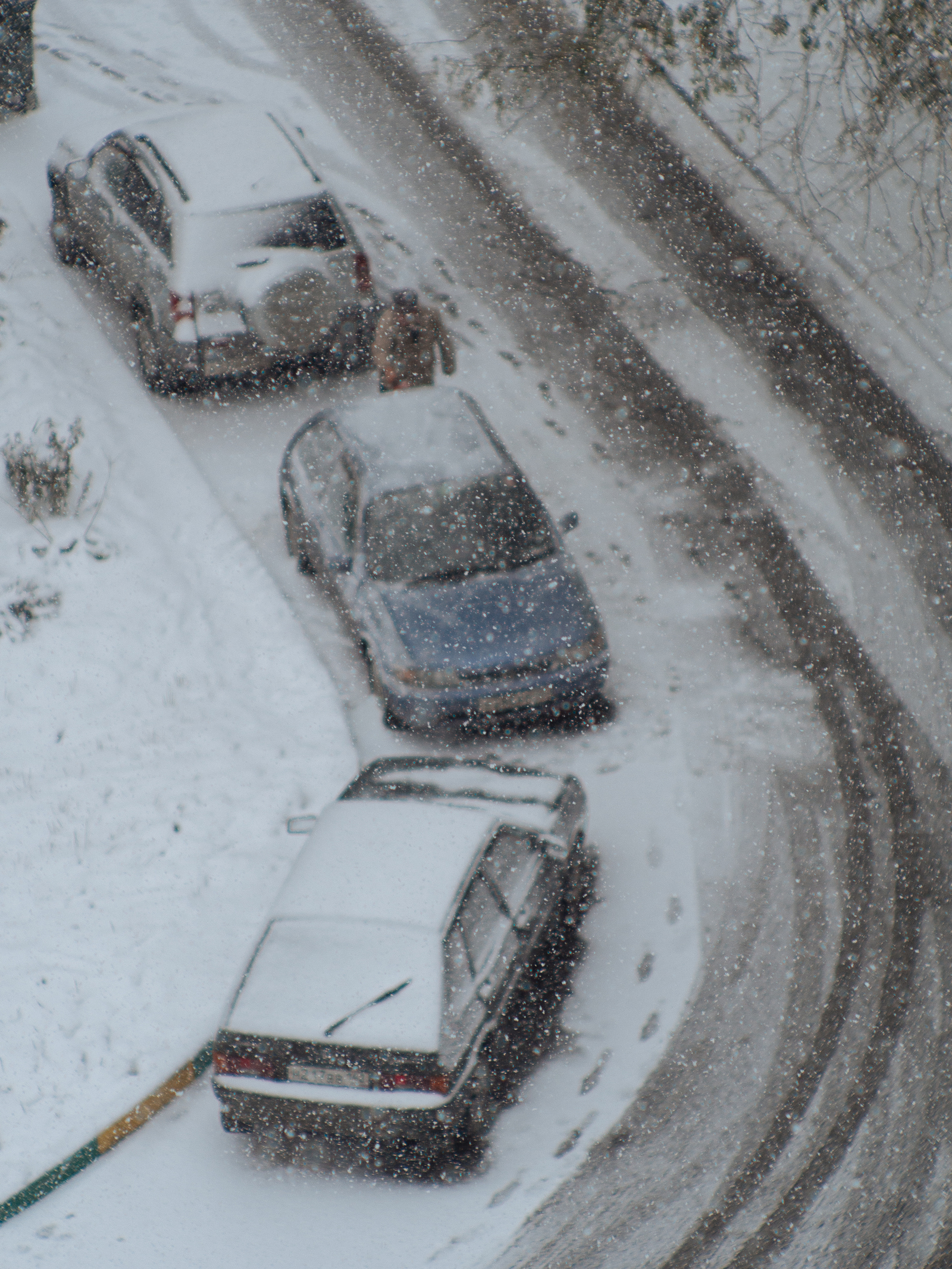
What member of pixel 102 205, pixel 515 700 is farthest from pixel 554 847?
pixel 102 205

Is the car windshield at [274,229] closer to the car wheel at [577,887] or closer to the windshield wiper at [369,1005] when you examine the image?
the car wheel at [577,887]

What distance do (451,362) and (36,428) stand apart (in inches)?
138

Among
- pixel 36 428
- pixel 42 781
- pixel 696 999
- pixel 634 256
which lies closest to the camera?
pixel 696 999

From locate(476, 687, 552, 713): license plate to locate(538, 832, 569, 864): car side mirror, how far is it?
5.33 feet

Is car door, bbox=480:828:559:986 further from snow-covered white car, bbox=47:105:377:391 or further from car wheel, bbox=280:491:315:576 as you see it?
snow-covered white car, bbox=47:105:377:391

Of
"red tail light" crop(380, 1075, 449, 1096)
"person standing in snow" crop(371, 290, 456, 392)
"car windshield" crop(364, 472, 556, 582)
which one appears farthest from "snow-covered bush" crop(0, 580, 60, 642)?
"red tail light" crop(380, 1075, 449, 1096)

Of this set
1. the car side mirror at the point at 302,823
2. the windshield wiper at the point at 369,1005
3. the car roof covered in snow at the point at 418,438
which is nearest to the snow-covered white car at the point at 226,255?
the car roof covered in snow at the point at 418,438

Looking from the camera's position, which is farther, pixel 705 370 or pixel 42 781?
pixel 705 370

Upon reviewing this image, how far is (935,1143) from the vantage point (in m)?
7.06

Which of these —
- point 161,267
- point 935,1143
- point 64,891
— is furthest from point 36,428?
point 935,1143

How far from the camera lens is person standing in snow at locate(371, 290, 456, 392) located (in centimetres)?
1168

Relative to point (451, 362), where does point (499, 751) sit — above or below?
below

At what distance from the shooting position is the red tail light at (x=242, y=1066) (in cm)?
690

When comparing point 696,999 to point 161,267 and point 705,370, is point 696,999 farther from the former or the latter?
point 161,267
